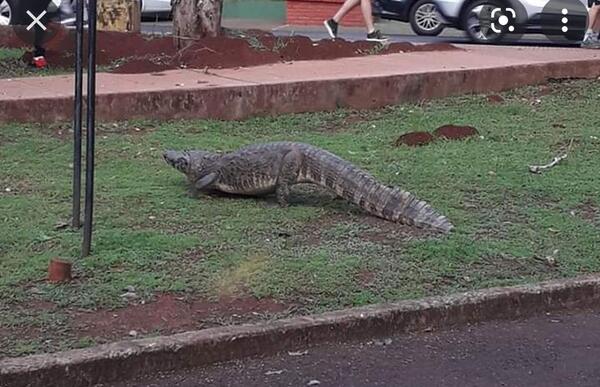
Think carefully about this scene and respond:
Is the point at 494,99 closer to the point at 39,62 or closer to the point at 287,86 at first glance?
the point at 287,86

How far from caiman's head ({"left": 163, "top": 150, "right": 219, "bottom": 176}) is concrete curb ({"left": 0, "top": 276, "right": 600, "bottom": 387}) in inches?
87.6

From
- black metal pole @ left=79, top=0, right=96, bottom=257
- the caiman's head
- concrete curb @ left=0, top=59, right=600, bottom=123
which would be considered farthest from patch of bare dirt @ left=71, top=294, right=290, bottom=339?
concrete curb @ left=0, top=59, right=600, bottom=123

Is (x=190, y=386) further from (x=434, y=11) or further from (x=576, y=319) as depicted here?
(x=434, y=11)

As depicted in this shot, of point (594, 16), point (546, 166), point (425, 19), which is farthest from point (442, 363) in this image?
point (425, 19)

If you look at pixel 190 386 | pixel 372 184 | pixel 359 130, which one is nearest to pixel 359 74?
pixel 359 130

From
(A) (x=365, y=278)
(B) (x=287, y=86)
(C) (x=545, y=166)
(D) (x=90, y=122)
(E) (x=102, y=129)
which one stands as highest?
(D) (x=90, y=122)

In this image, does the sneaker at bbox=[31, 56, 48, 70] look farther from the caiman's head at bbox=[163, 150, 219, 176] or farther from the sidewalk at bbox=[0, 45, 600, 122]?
the caiman's head at bbox=[163, 150, 219, 176]

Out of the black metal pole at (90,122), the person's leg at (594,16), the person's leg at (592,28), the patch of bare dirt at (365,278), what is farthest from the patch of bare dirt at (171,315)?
the person's leg at (594,16)

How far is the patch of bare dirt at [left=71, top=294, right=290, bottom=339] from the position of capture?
4832 mm

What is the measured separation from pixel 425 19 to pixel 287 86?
31.0ft

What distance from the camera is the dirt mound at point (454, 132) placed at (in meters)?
9.20

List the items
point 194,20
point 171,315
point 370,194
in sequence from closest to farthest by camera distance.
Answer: point 171,315, point 370,194, point 194,20

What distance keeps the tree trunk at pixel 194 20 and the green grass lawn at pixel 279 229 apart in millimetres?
3143

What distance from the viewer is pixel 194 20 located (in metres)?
12.4
